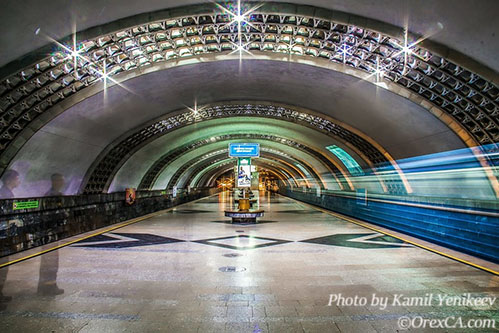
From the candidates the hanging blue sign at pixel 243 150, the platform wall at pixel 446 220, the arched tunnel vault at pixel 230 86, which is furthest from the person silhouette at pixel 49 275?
the hanging blue sign at pixel 243 150

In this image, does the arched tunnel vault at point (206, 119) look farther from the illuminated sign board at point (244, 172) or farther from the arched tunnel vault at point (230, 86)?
the illuminated sign board at point (244, 172)

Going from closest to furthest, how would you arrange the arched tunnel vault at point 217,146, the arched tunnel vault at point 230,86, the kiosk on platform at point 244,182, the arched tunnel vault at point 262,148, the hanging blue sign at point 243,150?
the arched tunnel vault at point 230,86
the kiosk on platform at point 244,182
the hanging blue sign at point 243,150
the arched tunnel vault at point 217,146
the arched tunnel vault at point 262,148

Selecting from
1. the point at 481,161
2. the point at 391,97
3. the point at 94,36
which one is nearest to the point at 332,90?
the point at 391,97

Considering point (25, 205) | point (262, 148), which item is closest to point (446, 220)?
point (25, 205)

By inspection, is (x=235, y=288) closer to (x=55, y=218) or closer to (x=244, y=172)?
(x=55, y=218)

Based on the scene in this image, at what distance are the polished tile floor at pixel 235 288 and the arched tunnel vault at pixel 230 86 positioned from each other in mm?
5492

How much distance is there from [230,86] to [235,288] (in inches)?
513

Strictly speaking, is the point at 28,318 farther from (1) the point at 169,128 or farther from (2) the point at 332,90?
(1) the point at 169,128

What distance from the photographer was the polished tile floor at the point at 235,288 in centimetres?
471

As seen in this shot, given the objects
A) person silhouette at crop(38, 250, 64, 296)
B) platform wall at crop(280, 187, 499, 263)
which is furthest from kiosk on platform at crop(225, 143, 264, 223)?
person silhouette at crop(38, 250, 64, 296)

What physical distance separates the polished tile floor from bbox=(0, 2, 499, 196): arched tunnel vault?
5.49 metres

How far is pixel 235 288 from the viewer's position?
20.2ft

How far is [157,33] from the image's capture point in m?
11.0

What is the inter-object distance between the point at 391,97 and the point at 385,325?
1233 cm
